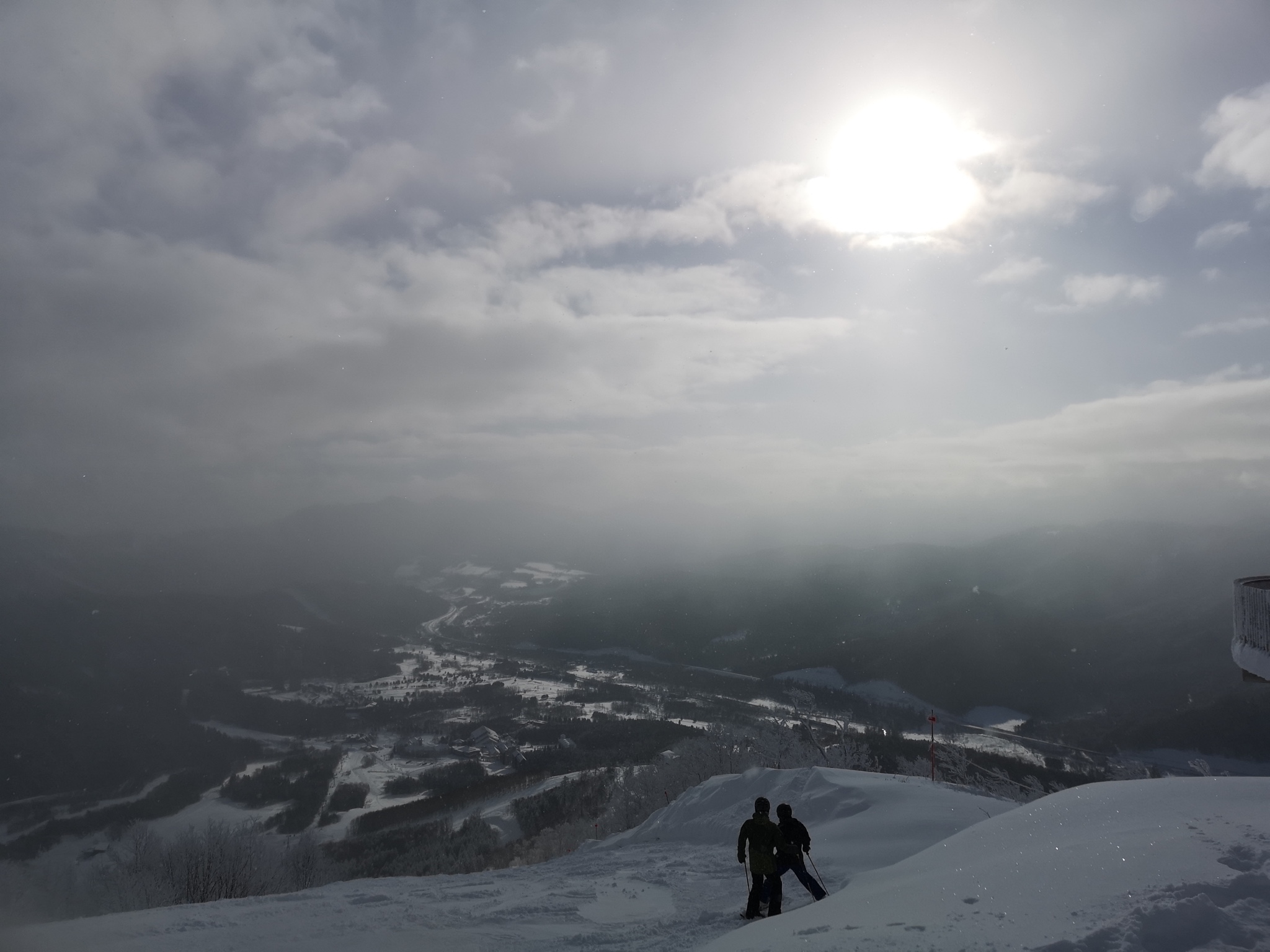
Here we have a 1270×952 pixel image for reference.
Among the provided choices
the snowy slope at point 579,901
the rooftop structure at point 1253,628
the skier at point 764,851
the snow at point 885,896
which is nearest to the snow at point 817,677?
the snowy slope at point 579,901

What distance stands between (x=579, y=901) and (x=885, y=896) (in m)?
6.55

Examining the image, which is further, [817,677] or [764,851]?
[817,677]

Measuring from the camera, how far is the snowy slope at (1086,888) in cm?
587

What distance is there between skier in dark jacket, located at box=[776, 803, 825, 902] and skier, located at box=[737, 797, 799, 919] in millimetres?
65

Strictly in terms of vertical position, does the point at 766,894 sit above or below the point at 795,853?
below

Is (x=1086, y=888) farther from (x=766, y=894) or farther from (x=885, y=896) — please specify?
(x=766, y=894)

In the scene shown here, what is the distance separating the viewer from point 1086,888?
6820mm

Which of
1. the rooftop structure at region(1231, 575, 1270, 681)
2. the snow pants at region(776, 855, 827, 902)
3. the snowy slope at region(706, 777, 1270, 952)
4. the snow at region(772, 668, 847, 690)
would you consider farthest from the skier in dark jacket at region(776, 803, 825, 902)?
the snow at region(772, 668, 847, 690)

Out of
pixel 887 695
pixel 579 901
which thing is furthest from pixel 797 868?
pixel 887 695

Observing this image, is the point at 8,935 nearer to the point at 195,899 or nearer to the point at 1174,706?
the point at 195,899

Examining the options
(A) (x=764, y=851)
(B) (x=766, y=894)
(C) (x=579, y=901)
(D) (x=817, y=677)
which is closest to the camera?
(A) (x=764, y=851)

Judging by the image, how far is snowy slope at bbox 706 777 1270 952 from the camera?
19.3ft

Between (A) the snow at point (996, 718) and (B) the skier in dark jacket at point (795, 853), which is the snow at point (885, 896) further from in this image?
(A) the snow at point (996, 718)

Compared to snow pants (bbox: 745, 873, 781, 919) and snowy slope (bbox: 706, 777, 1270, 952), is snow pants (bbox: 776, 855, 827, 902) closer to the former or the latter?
snow pants (bbox: 745, 873, 781, 919)
